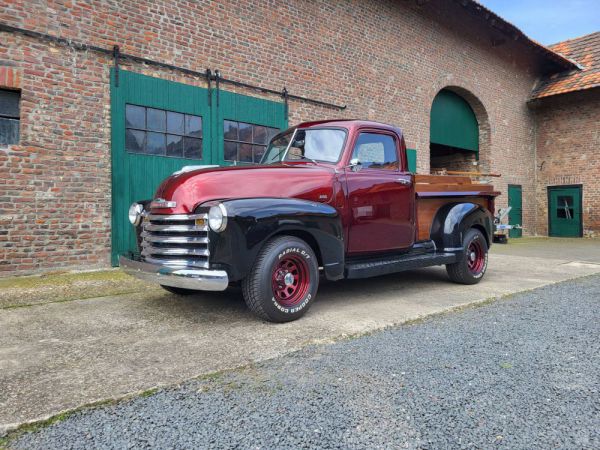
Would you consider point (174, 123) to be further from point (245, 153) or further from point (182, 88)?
point (245, 153)

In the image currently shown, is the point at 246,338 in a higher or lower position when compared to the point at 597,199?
lower

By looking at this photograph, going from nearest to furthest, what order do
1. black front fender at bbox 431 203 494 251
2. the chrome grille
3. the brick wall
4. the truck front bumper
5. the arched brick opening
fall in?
the truck front bumper → the chrome grille → black front fender at bbox 431 203 494 251 → the arched brick opening → the brick wall

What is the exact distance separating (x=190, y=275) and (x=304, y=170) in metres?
1.50

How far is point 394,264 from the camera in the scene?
4.57m

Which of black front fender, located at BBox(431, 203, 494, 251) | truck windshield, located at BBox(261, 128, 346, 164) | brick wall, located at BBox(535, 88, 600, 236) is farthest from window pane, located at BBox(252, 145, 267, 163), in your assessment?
brick wall, located at BBox(535, 88, 600, 236)

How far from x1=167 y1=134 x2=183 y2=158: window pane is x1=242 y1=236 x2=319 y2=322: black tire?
4.49m

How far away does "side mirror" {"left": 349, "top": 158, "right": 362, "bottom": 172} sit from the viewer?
424 centimetres

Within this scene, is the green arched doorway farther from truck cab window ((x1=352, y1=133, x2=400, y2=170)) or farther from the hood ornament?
the hood ornament

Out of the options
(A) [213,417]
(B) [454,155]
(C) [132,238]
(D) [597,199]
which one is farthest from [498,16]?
(A) [213,417]

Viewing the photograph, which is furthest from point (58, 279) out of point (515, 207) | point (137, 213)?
point (515, 207)

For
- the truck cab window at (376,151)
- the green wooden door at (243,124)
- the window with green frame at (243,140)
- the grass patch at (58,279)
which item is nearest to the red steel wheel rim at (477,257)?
the truck cab window at (376,151)

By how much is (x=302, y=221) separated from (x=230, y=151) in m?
4.89

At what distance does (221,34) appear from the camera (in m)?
8.00

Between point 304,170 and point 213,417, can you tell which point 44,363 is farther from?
point 304,170
